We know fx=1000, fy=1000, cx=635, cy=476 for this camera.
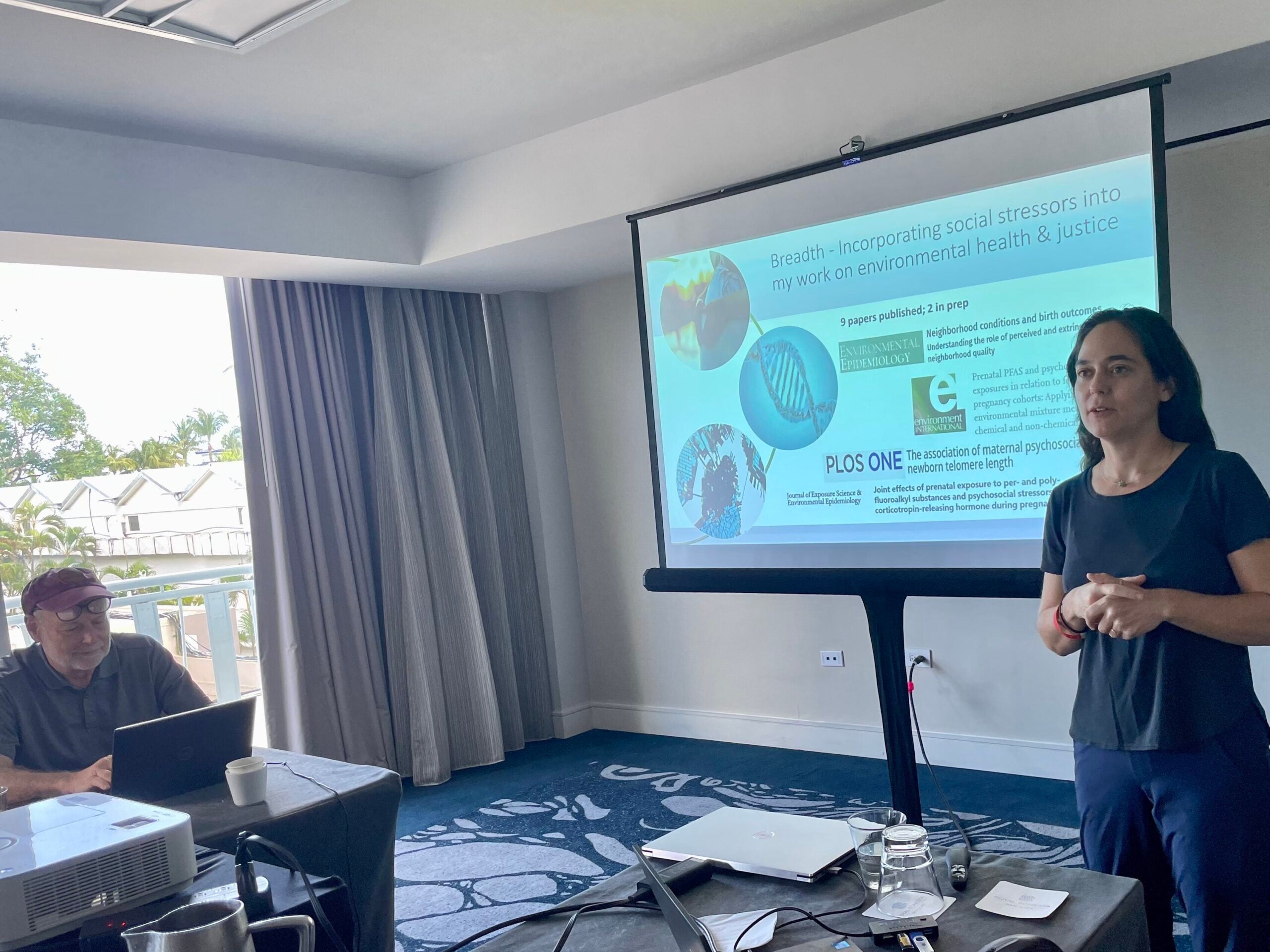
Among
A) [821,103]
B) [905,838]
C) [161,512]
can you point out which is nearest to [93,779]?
[905,838]

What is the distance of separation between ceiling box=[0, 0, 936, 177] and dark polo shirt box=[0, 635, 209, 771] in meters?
1.59

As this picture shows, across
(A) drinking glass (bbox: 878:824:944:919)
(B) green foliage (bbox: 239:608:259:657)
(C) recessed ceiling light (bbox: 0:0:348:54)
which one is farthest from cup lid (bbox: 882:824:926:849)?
(B) green foliage (bbox: 239:608:259:657)

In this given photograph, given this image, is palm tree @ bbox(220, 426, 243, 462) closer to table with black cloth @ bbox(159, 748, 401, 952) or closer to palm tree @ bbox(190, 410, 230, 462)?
palm tree @ bbox(190, 410, 230, 462)

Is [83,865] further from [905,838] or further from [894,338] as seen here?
[894,338]

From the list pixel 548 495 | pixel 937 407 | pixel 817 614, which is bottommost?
pixel 817 614

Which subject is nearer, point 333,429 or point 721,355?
point 721,355

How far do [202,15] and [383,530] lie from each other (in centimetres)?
245

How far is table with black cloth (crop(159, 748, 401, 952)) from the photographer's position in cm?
206

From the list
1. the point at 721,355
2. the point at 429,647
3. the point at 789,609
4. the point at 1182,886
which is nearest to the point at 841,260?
the point at 721,355

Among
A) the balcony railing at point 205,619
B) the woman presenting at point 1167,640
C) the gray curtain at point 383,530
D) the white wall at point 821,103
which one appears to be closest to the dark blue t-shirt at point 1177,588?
the woman presenting at point 1167,640

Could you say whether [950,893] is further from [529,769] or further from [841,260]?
[529,769]

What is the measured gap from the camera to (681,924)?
4.10ft

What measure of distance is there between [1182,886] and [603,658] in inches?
141

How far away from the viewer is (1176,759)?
1.66m
